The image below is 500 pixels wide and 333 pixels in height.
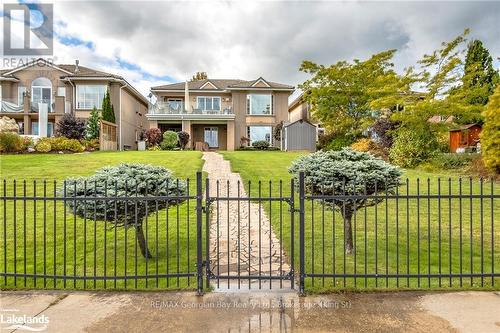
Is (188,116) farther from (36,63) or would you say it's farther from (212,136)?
(36,63)

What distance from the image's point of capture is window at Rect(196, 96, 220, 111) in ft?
115

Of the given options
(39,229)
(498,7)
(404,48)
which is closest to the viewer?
(39,229)

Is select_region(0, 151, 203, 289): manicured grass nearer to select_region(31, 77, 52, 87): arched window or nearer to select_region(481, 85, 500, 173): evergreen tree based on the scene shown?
select_region(481, 85, 500, 173): evergreen tree

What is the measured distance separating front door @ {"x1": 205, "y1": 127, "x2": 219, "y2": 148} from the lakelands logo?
103ft

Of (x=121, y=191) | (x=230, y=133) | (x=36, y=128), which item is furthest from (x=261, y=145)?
(x=121, y=191)

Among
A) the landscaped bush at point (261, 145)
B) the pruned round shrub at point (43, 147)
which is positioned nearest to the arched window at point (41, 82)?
the pruned round shrub at point (43, 147)

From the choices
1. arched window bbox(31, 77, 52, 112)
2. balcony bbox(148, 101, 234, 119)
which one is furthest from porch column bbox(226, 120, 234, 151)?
arched window bbox(31, 77, 52, 112)

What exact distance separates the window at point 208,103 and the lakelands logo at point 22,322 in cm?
3169

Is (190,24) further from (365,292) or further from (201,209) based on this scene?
(365,292)

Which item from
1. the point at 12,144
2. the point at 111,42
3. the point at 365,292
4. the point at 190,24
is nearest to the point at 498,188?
the point at 365,292

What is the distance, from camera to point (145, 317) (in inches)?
162

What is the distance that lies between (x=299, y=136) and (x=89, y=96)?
19.1m

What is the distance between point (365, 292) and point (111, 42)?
1779 centimetres

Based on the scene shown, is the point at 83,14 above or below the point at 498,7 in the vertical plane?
below
